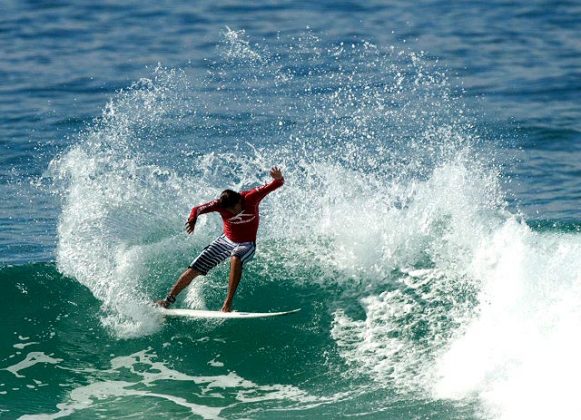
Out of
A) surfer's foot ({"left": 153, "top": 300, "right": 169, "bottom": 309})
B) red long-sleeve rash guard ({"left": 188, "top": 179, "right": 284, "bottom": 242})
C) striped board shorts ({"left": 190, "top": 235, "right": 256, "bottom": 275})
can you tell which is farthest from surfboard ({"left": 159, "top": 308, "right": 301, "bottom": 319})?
red long-sleeve rash guard ({"left": 188, "top": 179, "right": 284, "bottom": 242})

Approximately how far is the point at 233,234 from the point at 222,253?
26 centimetres

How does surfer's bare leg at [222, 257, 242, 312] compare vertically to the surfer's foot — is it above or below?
above

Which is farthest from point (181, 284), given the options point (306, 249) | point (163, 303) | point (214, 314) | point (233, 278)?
point (306, 249)

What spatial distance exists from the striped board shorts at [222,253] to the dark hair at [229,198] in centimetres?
53

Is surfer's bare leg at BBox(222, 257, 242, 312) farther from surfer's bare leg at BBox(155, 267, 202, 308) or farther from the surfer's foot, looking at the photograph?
the surfer's foot

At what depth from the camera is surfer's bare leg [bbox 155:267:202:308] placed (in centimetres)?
1234

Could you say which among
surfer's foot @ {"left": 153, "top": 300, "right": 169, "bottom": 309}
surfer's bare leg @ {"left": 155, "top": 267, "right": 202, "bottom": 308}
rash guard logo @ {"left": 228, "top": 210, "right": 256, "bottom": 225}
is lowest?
surfer's foot @ {"left": 153, "top": 300, "right": 169, "bottom": 309}

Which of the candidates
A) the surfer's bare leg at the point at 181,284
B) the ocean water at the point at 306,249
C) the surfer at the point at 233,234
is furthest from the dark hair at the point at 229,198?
the ocean water at the point at 306,249

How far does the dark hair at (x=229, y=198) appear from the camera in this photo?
1178 centimetres

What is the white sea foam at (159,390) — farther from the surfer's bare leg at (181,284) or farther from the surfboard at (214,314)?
the surfer's bare leg at (181,284)

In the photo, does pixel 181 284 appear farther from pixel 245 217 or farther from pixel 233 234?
pixel 245 217

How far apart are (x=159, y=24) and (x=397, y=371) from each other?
73.2 ft

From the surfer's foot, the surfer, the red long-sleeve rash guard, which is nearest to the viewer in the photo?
the surfer

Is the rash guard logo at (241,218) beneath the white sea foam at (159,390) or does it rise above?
above
